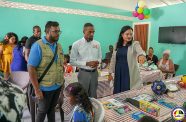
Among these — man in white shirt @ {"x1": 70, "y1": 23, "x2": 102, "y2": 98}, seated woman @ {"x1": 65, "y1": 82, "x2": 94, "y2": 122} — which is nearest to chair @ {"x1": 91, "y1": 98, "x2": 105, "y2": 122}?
seated woman @ {"x1": 65, "y1": 82, "x2": 94, "y2": 122}

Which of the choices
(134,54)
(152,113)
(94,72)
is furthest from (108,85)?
(152,113)

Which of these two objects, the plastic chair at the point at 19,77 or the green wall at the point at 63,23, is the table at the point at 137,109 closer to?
the plastic chair at the point at 19,77

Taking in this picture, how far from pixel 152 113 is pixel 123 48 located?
1.01 m

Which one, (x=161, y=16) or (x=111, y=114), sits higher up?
(x=161, y=16)

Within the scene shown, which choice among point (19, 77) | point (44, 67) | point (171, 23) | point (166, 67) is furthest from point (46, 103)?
point (171, 23)

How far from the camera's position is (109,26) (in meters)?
6.35

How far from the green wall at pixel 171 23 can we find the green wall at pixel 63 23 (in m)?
1.06

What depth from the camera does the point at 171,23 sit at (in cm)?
559

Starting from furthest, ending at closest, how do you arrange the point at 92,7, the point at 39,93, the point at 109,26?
the point at 109,26
the point at 92,7
the point at 39,93

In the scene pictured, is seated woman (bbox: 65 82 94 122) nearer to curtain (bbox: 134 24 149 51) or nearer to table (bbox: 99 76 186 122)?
table (bbox: 99 76 186 122)

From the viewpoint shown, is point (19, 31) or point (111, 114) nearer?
point (111, 114)

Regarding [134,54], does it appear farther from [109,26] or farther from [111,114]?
[109,26]

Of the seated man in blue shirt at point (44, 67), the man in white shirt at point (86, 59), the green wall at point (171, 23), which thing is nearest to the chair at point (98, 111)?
the seated man in blue shirt at point (44, 67)

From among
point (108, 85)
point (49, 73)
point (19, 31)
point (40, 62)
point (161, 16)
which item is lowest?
point (108, 85)
